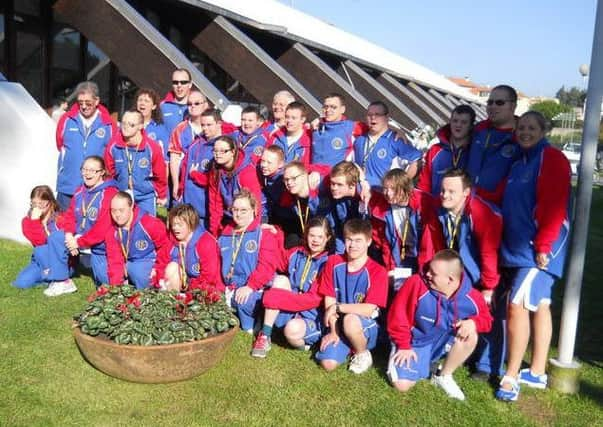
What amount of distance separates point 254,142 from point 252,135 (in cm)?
9

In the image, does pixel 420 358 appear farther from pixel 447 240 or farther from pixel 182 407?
pixel 182 407

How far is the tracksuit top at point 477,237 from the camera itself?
4305 mm

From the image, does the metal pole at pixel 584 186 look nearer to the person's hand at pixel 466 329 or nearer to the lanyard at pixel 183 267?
the person's hand at pixel 466 329

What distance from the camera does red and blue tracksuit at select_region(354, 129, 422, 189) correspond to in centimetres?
572

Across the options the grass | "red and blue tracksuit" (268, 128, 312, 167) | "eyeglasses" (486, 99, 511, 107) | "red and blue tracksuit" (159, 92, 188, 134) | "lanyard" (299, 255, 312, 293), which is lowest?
the grass

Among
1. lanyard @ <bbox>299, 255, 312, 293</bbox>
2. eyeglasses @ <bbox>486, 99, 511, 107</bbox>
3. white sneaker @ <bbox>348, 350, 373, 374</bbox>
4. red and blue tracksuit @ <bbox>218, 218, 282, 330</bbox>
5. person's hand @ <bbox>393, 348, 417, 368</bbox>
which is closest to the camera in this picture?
person's hand @ <bbox>393, 348, 417, 368</bbox>

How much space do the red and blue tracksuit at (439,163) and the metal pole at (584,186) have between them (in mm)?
949

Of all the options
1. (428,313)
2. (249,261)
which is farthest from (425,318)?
(249,261)

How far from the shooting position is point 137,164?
615cm

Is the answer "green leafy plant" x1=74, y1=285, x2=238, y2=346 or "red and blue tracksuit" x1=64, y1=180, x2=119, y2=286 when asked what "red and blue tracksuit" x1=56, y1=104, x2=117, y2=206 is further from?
"green leafy plant" x1=74, y1=285, x2=238, y2=346

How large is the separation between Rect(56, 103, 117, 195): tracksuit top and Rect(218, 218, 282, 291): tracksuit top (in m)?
2.04

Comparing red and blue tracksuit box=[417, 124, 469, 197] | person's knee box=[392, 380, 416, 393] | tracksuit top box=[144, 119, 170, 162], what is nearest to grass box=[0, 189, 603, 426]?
person's knee box=[392, 380, 416, 393]

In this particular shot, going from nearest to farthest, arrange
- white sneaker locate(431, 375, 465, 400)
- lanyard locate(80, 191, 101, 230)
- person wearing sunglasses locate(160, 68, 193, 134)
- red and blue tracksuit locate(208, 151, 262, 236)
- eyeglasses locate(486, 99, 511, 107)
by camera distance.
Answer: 1. white sneaker locate(431, 375, 465, 400)
2. eyeglasses locate(486, 99, 511, 107)
3. red and blue tracksuit locate(208, 151, 262, 236)
4. lanyard locate(80, 191, 101, 230)
5. person wearing sunglasses locate(160, 68, 193, 134)

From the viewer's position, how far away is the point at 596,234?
12.0 metres
